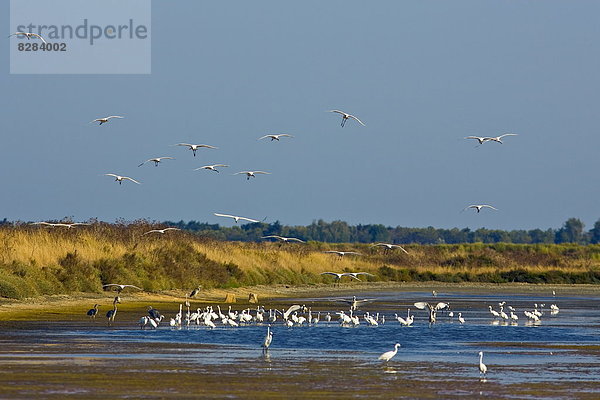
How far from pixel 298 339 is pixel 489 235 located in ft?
468

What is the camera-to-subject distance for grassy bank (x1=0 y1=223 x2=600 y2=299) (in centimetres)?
3753

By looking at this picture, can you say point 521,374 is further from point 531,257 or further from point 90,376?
point 531,257

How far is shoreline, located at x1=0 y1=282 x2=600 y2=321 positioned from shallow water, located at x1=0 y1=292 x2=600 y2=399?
2.10m

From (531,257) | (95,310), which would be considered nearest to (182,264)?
(95,310)

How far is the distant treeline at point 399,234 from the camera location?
14762 centimetres

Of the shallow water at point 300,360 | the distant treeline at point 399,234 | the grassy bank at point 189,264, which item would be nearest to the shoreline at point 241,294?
the grassy bank at point 189,264

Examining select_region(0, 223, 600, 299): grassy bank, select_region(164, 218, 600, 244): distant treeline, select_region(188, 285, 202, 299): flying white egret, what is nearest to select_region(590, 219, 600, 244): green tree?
select_region(164, 218, 600, 244): distant treeline

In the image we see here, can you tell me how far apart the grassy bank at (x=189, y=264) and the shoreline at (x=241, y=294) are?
0.53 m

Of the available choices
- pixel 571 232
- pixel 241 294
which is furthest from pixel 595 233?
pixel 241 294

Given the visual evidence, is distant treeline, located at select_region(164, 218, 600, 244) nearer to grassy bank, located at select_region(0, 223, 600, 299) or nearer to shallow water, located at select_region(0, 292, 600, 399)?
grassy bank, located at select_region(0, 223, 600, 299)

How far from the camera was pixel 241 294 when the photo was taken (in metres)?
47.8

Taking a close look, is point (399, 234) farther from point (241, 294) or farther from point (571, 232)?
point (241, 294)

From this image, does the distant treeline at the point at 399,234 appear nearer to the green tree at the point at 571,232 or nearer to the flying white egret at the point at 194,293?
the green tree at the point at 571,232

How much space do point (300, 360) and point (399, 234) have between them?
139m
